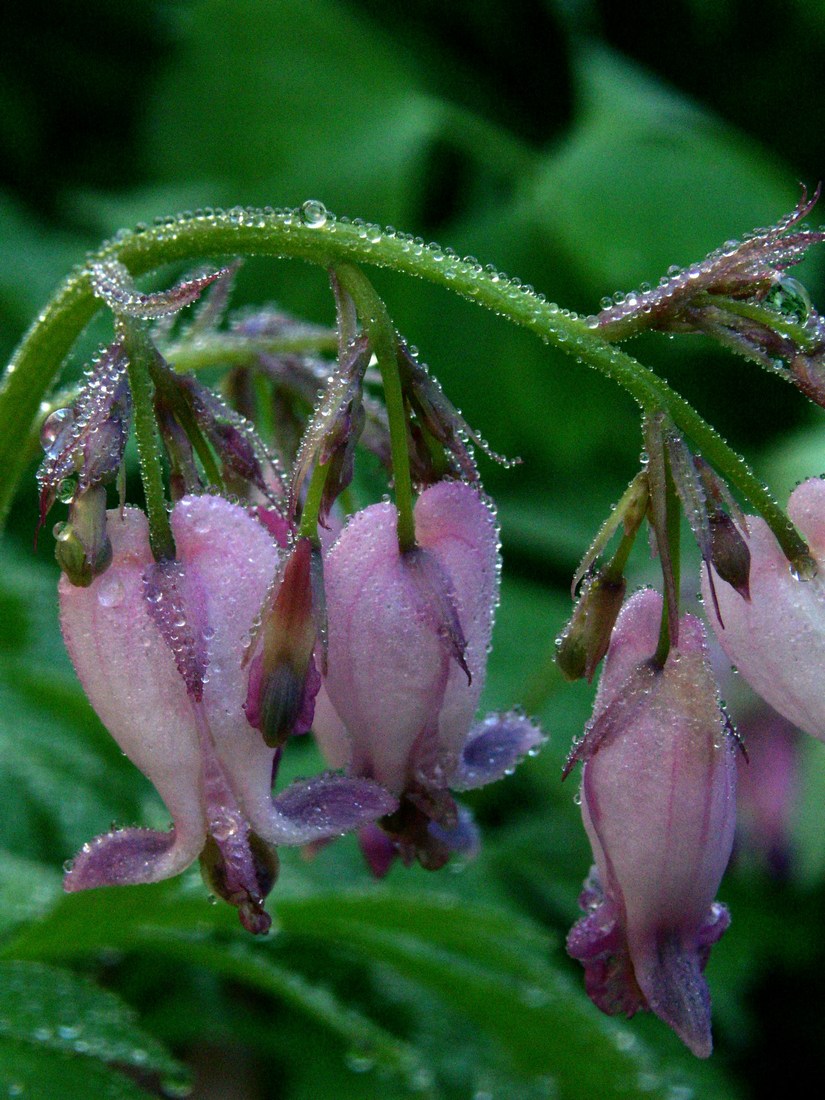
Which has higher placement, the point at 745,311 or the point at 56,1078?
the point at 745,311

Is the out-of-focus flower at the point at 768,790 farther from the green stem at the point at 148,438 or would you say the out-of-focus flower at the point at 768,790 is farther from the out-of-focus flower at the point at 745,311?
the green stem at the point at 148,438

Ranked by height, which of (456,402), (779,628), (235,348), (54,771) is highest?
(456,402)

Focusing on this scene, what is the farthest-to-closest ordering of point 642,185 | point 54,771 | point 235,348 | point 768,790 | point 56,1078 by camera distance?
1. point 642,185
2. point 768,790
3. point 54,771
4. point 235,348
5. point 56,1078

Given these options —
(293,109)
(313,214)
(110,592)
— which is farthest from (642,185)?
(110,592)

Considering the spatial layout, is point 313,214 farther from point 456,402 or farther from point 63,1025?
point 456,402

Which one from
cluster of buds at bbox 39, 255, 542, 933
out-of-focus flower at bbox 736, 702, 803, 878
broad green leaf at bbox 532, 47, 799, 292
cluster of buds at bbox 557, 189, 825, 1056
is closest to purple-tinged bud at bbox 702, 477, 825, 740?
cluster of buds at bbox 557, 189, 825, 1056

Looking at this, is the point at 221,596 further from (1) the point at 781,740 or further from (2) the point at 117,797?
(1) the point at 781,740

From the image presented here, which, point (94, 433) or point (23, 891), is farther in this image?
point (23, 891)

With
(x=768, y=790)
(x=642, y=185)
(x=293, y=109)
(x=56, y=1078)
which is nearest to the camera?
(x=56, y=1078)
